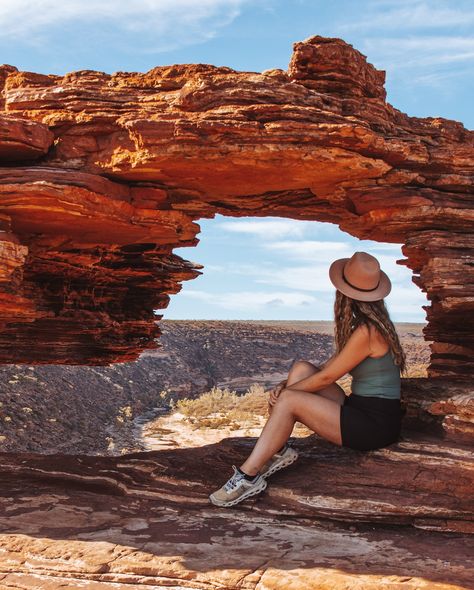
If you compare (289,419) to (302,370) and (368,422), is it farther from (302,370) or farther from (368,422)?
(368,422)

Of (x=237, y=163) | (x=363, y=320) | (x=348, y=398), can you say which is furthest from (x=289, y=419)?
(x=237, y=163)

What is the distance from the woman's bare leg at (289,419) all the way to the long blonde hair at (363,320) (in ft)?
2.28

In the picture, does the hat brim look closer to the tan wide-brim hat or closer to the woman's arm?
the tan wide-brim hat

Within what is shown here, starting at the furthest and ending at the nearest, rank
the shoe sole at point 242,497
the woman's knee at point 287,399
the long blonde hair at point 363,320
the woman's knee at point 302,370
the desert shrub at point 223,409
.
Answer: the desert shrub at point 223,409
the woman's knee at point 302,370
the long blonde hair at point 363,320
the woman's knee at point 287,399
the shoe sole at point 242,497

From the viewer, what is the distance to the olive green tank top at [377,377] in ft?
24.7

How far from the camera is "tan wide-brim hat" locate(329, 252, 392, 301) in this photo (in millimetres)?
7695

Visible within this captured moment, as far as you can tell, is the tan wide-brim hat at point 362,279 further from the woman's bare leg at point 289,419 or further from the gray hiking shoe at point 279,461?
the gray hiking shoe at point 279,461

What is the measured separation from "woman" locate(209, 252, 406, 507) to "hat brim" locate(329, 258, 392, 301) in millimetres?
12

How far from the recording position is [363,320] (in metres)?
7.55

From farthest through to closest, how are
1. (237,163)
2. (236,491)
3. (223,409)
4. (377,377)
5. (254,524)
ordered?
(223,409), (237,163), (377,377), (236,491), (254,524)

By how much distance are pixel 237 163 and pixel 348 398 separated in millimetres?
3384

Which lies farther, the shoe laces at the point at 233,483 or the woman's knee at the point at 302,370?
the woman's knee at the point at 302,370

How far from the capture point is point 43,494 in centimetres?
787

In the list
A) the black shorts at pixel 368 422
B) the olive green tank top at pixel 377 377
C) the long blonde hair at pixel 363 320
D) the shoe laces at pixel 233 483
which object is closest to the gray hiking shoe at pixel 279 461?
the shoe laces at pixel 233 483
